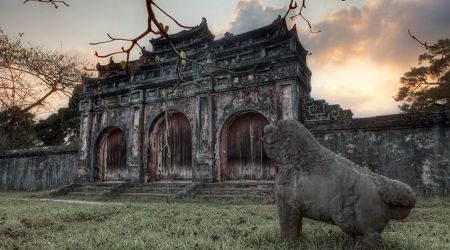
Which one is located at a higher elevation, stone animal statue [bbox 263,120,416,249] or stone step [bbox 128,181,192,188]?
stone animal statue [bbox 263,120,416,249]

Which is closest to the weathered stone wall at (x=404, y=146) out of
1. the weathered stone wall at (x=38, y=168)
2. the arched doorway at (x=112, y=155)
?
the arched doorway at (x=112, y=155)

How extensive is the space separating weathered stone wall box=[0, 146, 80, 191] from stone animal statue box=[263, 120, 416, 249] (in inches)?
492

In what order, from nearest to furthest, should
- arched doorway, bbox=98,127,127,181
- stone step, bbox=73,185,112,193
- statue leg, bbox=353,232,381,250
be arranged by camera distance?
statue leg, bbox=353,232,381,250, stone step, bbox=73,185,112,193, arched doorway, bbox=98,127,127,181

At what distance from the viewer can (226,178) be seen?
10.9m

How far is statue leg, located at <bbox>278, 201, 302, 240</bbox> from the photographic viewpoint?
3268mm

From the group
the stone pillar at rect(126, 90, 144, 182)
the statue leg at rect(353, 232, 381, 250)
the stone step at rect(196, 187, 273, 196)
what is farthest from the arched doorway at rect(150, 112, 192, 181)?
the statue leg at rect(353, 232, 381, 250)

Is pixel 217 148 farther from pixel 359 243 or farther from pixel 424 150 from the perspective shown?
pixel 359 243

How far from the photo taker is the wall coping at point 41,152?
14258 mm

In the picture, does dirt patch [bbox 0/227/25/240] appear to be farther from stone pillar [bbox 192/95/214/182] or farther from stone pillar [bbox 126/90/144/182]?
stone pillar [bbox 126/90/144/182]

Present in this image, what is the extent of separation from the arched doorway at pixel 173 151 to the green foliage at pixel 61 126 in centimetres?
1156

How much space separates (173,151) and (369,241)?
1001 cm

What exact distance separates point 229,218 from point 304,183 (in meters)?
2.27

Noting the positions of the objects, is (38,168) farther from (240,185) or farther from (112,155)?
(240,185)

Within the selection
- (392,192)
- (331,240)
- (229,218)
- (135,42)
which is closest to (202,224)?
(229,218)
